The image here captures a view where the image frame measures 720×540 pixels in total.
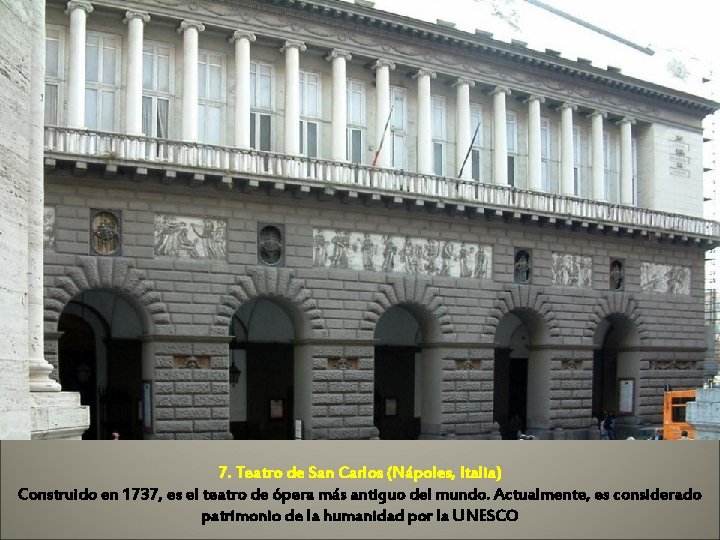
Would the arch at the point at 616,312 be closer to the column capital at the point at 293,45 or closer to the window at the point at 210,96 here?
the column capital at the point at 293,45

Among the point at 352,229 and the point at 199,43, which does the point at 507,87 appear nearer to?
the point at 352,229

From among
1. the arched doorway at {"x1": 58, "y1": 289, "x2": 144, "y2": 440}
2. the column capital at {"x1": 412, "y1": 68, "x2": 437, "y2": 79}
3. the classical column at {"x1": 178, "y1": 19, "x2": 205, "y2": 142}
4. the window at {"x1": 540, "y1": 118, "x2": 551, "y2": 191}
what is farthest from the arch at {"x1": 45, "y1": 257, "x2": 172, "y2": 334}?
the window at {"x1": 540, "y1": 118, "x2": 551, "y2": 191}

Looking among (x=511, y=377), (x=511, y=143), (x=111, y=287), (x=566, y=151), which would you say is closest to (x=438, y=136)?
(x=511, y=143)

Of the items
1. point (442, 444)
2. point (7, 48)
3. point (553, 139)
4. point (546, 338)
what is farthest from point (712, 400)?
point (553, 139)

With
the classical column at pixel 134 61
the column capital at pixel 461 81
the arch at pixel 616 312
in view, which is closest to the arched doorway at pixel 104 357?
the classical column at pixel 134 61

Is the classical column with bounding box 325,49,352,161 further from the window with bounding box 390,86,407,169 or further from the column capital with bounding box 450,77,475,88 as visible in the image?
the column capital with bounding box 450,77,475,88

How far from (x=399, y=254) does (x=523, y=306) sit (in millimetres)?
6122

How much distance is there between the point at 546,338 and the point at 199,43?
17.1m

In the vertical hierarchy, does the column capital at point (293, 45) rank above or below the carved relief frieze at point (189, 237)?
above

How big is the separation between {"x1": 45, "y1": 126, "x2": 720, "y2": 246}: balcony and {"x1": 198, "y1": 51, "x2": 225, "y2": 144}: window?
224 centimetres

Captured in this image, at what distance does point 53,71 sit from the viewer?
3416 centimetres

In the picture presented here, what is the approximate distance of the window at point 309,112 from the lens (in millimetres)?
38594

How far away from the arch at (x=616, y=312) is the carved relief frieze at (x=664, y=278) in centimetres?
115

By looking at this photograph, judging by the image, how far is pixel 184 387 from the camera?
33.7 m
